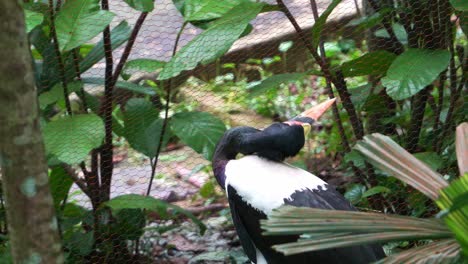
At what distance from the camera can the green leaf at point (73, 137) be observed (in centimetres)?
247

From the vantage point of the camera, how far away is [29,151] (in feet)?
5.36

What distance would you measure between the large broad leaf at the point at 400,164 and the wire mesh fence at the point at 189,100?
106 centimetres

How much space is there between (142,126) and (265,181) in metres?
0.82

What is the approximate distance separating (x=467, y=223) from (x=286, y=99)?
9.86 ft

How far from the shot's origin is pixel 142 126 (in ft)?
9.91

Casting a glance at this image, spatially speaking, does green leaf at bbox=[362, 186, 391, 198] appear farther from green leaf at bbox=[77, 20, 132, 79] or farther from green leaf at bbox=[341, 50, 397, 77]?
green leaf at bbox=[77, 20, 132, 79]

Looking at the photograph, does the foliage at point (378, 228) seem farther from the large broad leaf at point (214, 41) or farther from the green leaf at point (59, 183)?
the green leaf at point (59, 183)

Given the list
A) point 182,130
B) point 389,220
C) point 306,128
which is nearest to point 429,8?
point 306,128

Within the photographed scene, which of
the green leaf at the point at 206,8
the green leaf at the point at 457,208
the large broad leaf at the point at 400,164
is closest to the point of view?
the green leaf at the point at 457,208

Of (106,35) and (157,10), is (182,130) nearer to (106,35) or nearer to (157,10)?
(106,35)

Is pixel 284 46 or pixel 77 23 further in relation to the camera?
pixel 284 46

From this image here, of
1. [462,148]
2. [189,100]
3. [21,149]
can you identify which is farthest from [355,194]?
[21,149]

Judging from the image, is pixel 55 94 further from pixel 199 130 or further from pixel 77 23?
pixel 199 130

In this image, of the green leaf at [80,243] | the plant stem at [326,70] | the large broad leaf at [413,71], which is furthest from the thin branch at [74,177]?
the large broad leaf at [413,71]
